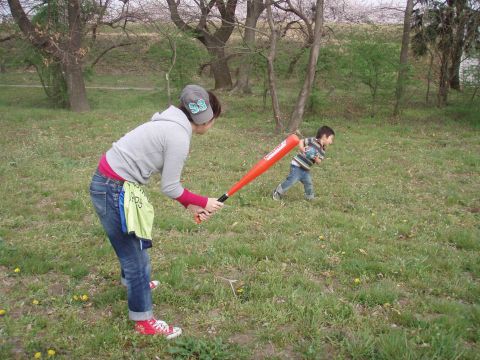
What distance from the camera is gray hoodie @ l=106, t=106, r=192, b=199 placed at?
10.8 feet

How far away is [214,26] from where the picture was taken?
71.9 ft

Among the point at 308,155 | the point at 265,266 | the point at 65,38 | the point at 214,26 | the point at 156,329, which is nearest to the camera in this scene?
the point at 156,329

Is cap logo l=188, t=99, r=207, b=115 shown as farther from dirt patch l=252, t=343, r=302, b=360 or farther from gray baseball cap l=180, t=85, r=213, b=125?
dirt patch l=252, t=343, r=302, b=360

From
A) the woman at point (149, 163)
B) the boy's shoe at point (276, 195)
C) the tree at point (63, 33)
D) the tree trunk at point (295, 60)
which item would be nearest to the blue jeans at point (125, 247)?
the woman at point (149, 163)

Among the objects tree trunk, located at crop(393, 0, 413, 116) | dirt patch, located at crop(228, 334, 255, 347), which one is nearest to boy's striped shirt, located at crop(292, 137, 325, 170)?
dirt patch, located at crop(228, 334, 255, 347)

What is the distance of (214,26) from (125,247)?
19961mm

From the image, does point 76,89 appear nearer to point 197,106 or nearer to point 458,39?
point 458,39

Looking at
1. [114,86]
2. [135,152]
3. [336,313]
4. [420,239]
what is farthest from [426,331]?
[114,86]

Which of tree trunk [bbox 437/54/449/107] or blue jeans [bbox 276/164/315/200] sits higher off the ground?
tree trunk [bbox 437/54/449/107]

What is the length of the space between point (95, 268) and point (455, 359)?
11.8 feet

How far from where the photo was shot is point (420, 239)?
19.6 feet

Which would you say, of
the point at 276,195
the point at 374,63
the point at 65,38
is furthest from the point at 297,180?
the point at 65,38

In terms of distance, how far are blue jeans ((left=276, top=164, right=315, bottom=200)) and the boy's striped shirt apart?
97mm

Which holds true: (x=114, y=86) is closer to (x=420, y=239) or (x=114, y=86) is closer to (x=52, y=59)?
(x=52, y=59)
